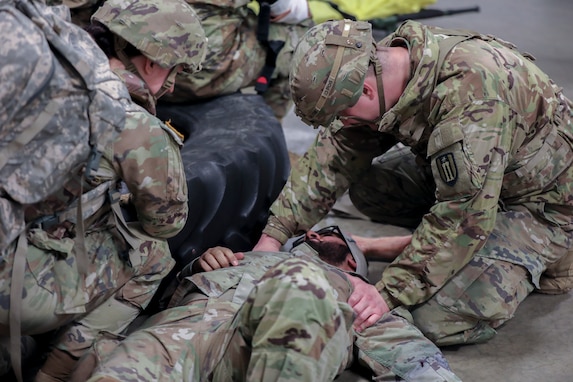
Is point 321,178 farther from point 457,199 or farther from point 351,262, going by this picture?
point 457,199

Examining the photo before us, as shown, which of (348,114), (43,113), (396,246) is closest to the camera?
(43,113)

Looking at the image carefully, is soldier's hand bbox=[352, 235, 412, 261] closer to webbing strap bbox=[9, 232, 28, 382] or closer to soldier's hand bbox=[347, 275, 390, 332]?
soldier's hand bbox=[347, 275, 390, 332]

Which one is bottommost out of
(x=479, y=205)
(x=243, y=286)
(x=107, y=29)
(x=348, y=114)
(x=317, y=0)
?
(x=317, y=0)

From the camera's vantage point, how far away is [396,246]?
294 cm

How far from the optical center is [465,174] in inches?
90.0

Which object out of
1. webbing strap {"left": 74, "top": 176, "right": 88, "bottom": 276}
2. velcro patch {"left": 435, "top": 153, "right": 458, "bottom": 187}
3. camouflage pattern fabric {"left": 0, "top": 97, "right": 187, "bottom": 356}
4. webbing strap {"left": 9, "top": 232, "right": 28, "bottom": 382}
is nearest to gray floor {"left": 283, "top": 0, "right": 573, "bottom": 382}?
velcro patch {"left": 435, "top": 153, "right": 458, "bottom": 187}

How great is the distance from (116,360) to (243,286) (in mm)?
470

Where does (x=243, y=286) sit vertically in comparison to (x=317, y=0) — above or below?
above

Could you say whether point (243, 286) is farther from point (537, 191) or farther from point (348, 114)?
point (537, 191)

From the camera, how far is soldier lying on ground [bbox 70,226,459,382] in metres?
1.71

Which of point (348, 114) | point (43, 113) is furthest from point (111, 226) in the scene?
point (348, 114)

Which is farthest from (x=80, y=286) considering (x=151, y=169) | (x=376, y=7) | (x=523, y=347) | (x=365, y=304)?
(x=376, y=7)

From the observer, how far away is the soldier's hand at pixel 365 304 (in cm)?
236

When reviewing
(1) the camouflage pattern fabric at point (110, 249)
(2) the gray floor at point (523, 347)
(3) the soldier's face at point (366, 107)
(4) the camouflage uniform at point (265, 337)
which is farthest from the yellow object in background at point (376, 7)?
(1) the camouflage pattern fabric at point (110, 249)
